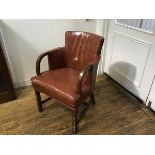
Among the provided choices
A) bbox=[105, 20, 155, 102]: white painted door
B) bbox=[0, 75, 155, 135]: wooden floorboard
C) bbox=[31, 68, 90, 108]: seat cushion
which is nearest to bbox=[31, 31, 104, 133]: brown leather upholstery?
bbox=[31, 68, 90, 108]: seat cushion

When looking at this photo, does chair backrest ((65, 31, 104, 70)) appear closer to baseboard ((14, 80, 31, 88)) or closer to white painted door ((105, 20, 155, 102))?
white painted door ((105, 20, 155, 102))

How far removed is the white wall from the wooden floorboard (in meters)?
0.31

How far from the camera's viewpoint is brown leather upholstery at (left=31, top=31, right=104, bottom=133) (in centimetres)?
141

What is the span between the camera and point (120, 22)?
82.4 inches

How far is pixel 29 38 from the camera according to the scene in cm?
202

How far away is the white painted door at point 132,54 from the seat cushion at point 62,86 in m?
0.74

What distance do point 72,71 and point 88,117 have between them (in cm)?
52

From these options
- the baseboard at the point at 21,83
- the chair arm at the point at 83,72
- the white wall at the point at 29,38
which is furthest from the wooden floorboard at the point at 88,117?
the chair arm at the point at 83,72

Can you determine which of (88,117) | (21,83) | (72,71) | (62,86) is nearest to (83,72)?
(62,86)

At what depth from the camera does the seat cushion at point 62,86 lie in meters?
1.39

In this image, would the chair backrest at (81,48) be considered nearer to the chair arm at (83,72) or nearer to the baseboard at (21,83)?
the chair arm at (83,72)

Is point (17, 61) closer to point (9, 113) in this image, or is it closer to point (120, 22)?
point (9, 113)
